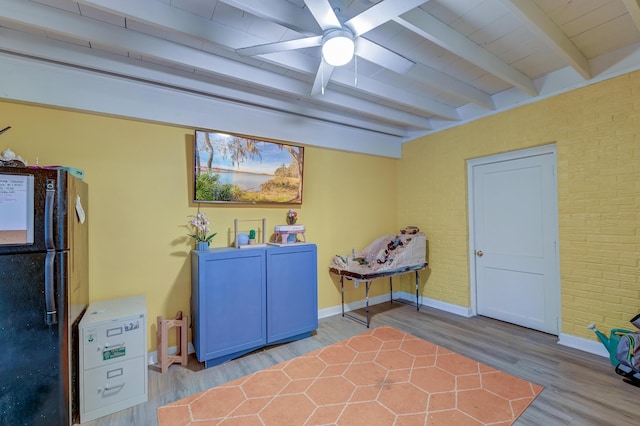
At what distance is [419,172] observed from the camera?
15.1ft

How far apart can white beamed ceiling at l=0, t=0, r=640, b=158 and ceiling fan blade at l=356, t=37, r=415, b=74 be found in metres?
0.01

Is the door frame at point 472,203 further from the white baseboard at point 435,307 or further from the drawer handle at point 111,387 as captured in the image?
the drawer handle at point 111,387

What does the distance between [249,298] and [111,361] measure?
1.17 meters

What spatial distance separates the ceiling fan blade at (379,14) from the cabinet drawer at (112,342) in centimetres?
257

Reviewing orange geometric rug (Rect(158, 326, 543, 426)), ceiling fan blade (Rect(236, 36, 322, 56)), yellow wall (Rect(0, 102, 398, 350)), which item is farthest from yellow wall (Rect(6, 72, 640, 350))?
ceiling fan blade (Rect(236, 36, 322, 56))

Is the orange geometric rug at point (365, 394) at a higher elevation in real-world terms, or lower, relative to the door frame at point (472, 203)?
lower

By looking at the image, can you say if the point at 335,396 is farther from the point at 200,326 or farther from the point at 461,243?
the point at 461,243

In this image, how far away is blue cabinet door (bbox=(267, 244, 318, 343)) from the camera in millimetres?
3078

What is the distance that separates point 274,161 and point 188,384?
2.36 metres

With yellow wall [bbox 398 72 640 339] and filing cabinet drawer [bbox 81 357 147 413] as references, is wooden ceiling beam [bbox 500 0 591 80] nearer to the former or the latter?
yellow wall [bbox 398 72 640 339]

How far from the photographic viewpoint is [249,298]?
2.93 m

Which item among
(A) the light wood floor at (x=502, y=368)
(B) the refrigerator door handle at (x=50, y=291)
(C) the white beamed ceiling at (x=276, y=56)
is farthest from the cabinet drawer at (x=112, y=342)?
(C) the white beamed ceiling at (x=276, y=56)

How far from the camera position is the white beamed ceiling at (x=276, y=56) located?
193 centimetres

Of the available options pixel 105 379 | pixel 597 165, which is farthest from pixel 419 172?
pixel 105 379
